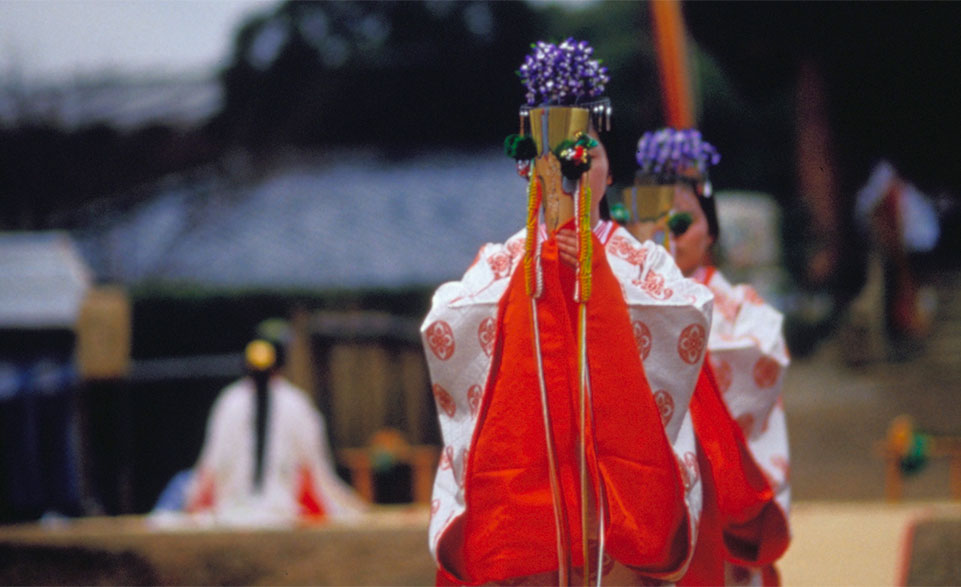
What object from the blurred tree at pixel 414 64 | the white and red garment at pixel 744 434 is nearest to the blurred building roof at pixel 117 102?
the blurred tree at pixel 414 64

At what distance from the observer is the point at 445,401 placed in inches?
109

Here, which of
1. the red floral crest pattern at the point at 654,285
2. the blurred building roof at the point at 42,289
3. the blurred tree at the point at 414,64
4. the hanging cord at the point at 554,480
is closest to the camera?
the hanging cord at the point at 554,480

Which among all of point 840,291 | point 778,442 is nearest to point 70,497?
point 778,442

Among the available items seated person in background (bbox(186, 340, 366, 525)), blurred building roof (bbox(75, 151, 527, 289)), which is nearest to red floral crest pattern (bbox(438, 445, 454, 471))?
seated person in background (bbox(186, 340, 366, 525))

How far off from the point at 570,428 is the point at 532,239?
47 cm

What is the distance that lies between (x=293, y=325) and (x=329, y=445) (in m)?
1.28

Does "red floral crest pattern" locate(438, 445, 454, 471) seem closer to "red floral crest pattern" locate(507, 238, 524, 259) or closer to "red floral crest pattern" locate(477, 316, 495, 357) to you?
"red floral crest pattern" locate(477, 316, 495, 357)

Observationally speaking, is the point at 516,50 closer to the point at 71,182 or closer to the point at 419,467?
the point at 71,182

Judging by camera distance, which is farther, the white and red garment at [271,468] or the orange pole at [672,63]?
the orange pole at [672,63]

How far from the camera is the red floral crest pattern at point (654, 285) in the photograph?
Result: 2639 mm

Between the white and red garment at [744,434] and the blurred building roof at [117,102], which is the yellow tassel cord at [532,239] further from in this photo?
the blurred building roof at [117,102]

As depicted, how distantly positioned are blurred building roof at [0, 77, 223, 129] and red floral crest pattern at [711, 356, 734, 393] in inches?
368

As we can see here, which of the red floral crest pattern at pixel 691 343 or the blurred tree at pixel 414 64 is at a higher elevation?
the blurred tree at pixel 414 64

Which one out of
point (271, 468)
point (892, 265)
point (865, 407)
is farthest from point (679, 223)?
point (892, 265)
